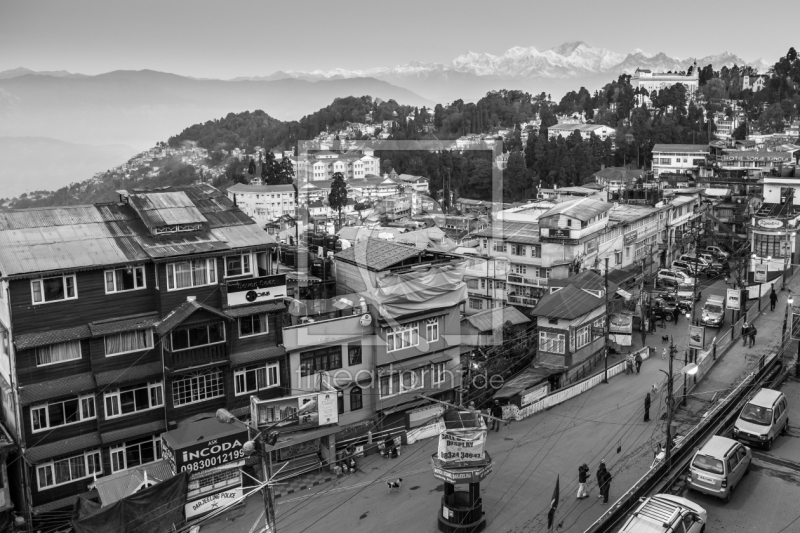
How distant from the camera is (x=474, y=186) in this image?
81.6m

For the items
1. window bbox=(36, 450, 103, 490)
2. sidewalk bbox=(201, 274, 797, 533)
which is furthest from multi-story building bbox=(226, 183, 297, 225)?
window bbox=(36, 450, 103, 490)

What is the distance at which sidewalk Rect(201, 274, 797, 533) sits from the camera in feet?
49.6

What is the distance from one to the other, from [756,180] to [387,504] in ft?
161

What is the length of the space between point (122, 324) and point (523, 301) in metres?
20.9

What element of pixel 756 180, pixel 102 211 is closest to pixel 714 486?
pixel 102 211

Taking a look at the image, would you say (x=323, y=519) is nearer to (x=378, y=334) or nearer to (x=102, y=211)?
(x=378, y=334)

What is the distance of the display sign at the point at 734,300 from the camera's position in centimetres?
→ 2925

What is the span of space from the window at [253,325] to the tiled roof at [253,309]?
7.8 inches

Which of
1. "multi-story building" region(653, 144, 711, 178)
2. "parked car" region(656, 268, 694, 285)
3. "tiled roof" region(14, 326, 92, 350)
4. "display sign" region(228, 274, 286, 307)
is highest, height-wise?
"multi-story building" region(653, 144, 711, 178)

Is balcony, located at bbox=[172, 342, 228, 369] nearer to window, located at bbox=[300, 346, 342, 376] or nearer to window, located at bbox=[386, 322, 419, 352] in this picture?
window, located at bbox=[300, 346, 342, 376]

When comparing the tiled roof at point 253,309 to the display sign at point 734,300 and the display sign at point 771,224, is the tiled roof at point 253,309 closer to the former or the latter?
the display sign at point 734,300

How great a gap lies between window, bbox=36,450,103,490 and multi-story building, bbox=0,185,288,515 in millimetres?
23

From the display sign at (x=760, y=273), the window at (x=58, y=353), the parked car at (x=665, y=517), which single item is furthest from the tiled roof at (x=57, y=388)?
the display sign at (x=760, y=273)

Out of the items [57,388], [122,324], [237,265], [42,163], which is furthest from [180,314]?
[42,163]
